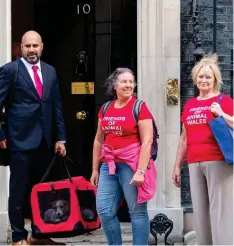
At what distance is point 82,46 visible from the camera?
8.09 meters

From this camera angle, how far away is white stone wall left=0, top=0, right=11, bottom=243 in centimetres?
742

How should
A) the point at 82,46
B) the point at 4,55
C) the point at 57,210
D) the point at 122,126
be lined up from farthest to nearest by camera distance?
the point at 82,46 < the point at 4,55 < the point at 57,210 < the point at 122,126

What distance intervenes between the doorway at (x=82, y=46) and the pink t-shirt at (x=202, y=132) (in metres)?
2.30

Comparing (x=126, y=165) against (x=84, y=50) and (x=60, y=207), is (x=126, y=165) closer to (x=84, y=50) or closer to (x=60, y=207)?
(x=60, y=207)

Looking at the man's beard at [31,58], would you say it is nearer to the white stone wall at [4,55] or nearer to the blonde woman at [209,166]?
the white stone wall at [4,55]

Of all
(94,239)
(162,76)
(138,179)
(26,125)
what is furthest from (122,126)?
(94,239)

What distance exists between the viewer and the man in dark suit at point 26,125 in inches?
250

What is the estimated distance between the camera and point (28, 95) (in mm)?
6367

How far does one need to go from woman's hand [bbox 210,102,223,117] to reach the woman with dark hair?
569mm

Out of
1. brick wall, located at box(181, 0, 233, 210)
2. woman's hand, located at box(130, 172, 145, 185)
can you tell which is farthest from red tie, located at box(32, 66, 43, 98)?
brick wall, located at box(181, 0, 233, 210)

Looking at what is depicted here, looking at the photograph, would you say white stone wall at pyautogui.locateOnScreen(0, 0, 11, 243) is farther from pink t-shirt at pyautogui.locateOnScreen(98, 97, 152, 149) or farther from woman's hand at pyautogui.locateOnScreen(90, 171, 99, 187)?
pink t-shirt at pyautogui.locateOnScreen(98, 97, 152, 149)

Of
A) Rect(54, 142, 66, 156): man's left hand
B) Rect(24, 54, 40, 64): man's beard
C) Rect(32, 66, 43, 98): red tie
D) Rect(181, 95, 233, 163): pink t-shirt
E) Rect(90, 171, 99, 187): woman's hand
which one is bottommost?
Rect(90, 171, 99, 187): woman's hand

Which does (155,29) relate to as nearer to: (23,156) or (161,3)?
(161,3)

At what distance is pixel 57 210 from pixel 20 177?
0.42 m
